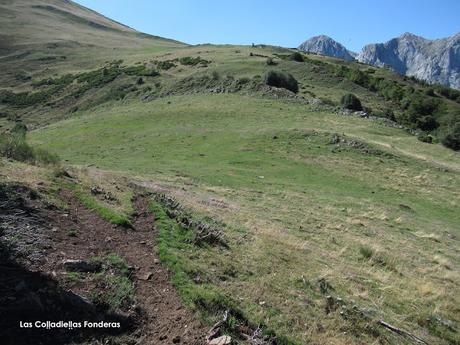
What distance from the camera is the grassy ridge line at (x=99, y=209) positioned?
14.5 metres

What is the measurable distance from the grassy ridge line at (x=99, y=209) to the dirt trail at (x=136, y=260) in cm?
22

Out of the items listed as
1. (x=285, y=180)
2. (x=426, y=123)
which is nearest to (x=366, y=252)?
(x=285, y=180)

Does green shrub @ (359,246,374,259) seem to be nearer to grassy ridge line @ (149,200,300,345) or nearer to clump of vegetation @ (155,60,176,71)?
grassy ridge line @ (149,200,300,345)

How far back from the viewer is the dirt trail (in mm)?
9188

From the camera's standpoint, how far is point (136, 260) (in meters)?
11.9

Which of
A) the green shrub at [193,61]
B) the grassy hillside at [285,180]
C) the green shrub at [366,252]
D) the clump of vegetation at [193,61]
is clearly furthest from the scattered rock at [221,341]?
the green shrub at [193,61]

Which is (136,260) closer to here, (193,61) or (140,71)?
(140,71)

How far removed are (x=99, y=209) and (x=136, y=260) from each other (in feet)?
13.1

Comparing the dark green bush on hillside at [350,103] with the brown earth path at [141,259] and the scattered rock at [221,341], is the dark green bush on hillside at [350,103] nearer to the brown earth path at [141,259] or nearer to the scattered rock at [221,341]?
the brown earth path at [141,259]

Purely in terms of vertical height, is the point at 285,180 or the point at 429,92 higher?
the point at 429,92

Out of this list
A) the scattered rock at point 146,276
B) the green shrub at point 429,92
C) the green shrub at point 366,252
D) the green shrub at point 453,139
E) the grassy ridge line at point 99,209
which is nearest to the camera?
the scattered rock at point 146,276

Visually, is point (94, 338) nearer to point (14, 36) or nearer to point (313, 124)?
point (313, 124)

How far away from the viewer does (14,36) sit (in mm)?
131000

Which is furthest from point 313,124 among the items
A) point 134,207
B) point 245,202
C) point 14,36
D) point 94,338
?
point 14,36
